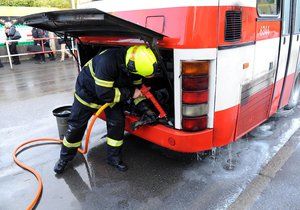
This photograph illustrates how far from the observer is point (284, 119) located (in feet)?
16.3

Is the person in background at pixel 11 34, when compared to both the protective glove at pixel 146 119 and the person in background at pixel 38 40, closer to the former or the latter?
the person in background at pixel 38 40

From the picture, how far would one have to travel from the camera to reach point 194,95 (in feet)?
9.39

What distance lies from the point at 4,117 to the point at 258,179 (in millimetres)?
4526

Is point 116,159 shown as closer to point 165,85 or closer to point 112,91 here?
point 112,91

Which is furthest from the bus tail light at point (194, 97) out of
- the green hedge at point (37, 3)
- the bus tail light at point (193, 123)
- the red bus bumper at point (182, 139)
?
the green hedge at point (37, 3)

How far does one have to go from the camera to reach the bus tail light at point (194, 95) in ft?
9.09

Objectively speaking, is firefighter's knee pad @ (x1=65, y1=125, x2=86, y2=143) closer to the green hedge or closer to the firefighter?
the firefighter

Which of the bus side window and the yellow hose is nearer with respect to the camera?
the yellow hose

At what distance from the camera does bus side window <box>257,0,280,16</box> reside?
3.20 meters

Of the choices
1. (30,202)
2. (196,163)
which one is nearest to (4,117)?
(30,202)

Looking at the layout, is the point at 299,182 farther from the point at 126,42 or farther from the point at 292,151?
the point at 126,42

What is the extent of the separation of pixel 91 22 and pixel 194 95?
1.19 m

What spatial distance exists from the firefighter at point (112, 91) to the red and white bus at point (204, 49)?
0.19 metres

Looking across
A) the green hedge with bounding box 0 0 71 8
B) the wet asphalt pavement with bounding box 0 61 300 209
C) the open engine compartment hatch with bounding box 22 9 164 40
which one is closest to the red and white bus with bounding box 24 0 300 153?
the open engine compartment hatch with bounding box 22 9 164 40
